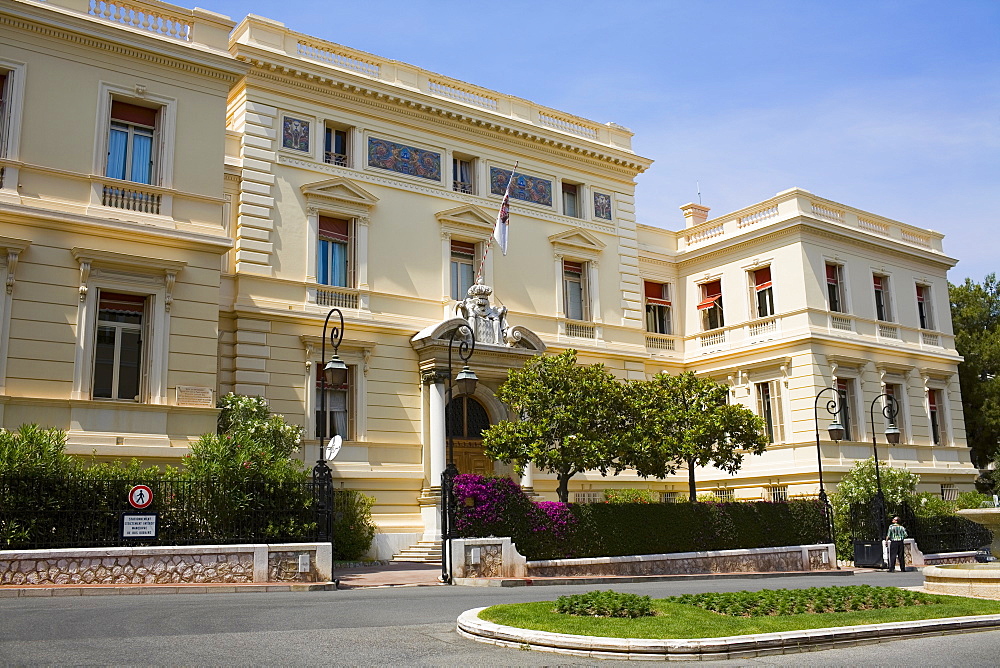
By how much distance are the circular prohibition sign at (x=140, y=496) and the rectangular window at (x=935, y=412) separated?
1199 inches

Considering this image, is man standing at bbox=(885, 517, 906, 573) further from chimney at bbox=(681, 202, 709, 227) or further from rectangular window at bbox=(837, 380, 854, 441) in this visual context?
chimney at bbox=(681, 202, 709, 227)

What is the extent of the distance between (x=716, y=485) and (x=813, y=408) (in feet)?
15.2

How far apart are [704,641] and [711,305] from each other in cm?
2783

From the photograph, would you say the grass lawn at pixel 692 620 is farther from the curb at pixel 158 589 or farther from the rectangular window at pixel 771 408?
the rectangular window at pixel 771 408

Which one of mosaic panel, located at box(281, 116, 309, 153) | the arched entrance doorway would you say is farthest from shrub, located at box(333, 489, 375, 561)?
mosaic panel, located at box(281, 116, 309, 153)

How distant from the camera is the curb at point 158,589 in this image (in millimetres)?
14820

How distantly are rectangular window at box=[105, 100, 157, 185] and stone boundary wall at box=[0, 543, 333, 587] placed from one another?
10.0 metres

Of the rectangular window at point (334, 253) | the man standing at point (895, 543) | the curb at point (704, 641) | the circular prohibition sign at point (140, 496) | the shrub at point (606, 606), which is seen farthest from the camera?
the rectangular window at point (334, 253)

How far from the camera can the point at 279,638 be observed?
10016 millimetres

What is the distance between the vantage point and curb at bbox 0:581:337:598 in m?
14.8

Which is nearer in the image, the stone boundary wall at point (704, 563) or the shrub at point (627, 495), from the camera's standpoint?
the stone boundary wall at point (704, 563)

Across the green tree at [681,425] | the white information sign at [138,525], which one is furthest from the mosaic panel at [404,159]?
the white information sign at [138,525]

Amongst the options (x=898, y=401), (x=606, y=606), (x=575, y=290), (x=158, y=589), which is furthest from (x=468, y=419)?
(x=898, y=401)

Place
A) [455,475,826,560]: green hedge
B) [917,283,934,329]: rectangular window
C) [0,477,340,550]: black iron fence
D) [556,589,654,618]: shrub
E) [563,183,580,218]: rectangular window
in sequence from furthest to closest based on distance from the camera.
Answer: [917,283,934,329]: rectangular window → [563,183,580,218]: rectangular window → [455,475,826,560]: green hedge → [0,477,340,550]: black iron fence → [556,589,654,618]: shrub
